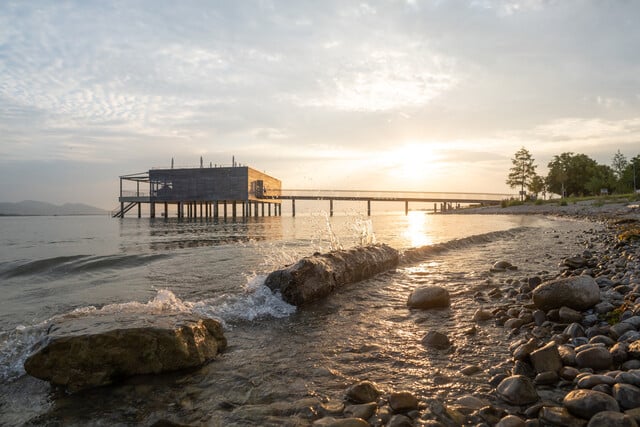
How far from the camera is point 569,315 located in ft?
15.2

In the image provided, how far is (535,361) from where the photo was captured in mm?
3445

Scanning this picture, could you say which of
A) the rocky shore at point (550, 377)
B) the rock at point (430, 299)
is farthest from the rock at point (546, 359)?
the rock at point (430, 299)

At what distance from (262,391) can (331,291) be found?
4137 mm

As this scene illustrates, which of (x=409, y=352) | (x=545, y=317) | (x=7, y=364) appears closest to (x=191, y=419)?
(x=409, y=352)

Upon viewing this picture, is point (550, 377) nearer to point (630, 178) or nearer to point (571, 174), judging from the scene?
point (630, 178)

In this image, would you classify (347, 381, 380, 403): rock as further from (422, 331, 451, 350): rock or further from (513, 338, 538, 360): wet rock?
(513, 338, 538, 360): wet rock

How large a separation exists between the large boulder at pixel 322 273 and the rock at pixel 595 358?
4.19 metres

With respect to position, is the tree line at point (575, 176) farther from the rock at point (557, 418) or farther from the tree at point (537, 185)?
the rock at point (557, 418)

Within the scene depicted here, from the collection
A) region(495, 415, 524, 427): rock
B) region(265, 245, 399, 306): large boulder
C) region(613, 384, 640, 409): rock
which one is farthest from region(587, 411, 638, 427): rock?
region(265, 245, 399, 306): large boulder

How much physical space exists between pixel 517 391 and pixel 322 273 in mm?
4564

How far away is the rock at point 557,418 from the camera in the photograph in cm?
256

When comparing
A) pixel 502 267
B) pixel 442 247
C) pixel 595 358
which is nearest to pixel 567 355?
pixel 595 358

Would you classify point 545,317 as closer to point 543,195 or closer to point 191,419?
point 191,419

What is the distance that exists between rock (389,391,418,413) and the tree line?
89674 millimetres
